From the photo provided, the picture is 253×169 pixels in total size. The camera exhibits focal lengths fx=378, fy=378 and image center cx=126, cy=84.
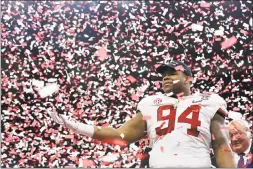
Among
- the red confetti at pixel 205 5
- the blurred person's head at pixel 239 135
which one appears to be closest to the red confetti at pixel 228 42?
the red confetti at pixel 205 5

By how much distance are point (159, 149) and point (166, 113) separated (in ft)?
0.59

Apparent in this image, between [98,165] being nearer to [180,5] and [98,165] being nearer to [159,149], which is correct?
[159,149]

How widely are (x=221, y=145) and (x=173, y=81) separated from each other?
1.25ft

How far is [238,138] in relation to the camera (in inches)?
71.3

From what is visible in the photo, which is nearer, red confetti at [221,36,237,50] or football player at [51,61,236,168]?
football player at [51,61,236,168]

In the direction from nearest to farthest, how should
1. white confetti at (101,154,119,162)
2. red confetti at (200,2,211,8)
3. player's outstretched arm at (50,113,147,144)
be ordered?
player's outstretched arm at (50,113,147,144) < white confetti at (101,154,119,162) < red confetti at (200,2,211,8)

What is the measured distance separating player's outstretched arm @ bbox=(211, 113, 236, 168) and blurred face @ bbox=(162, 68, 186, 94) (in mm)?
226

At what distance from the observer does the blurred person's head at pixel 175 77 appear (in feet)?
5.92

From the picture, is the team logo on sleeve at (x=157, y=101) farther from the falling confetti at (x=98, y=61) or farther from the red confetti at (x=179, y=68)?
the red confetti at (x=179, y=68)

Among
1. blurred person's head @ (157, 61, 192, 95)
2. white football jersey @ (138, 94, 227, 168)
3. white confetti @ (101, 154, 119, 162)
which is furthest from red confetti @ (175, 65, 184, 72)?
white confetti @ (101, 154, 119, 162)

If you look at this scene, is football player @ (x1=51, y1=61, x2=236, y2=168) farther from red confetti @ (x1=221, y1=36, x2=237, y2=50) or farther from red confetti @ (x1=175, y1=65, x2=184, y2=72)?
red confetti @ (x1=221, y1=36, x2=237, y2=50)

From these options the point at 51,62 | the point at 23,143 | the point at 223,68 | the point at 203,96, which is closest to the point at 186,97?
the point at 203,96

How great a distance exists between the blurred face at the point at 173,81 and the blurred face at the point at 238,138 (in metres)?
0.31

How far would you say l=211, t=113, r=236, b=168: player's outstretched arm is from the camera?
5.24 ft
